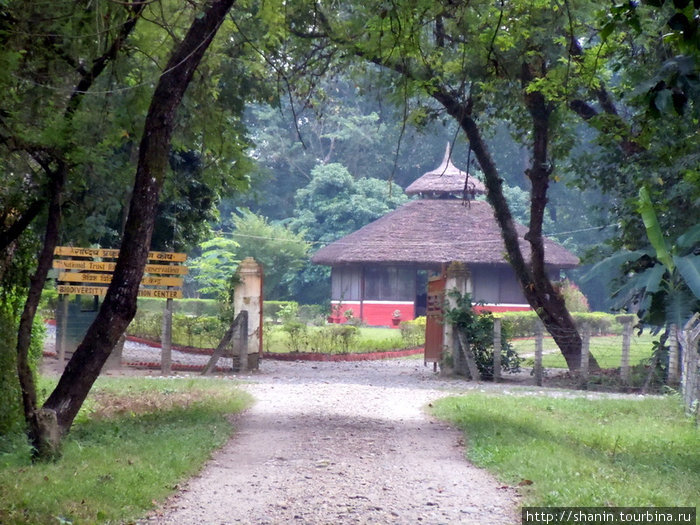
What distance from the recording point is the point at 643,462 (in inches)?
351

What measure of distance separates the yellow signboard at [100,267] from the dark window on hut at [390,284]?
82.7 ft

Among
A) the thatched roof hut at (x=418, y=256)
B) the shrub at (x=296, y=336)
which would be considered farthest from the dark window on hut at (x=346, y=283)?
the shrub at (x=296, y=336)

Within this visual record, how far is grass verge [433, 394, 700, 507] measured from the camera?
7012 mm

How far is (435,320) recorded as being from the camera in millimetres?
19906

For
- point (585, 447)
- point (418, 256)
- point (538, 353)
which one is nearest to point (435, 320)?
point (538, 353)

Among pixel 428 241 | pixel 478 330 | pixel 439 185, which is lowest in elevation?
pixel 478 330

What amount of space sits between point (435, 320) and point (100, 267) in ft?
24.7

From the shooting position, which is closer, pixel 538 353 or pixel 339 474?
pixel 339 474

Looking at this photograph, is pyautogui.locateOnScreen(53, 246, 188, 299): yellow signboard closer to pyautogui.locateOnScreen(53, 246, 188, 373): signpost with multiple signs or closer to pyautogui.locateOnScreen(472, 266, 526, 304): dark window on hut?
pyautogui.locateOnScreen(53, 246, 188, 373): signpost with multiple signs

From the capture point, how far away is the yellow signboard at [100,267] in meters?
16.0

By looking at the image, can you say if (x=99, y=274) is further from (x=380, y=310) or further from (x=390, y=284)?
(x=390, y=284)

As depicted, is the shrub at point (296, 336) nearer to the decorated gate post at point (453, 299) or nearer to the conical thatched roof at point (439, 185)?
the decorated gate post at point (453, 299)

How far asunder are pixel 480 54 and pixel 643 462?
24.1ft
